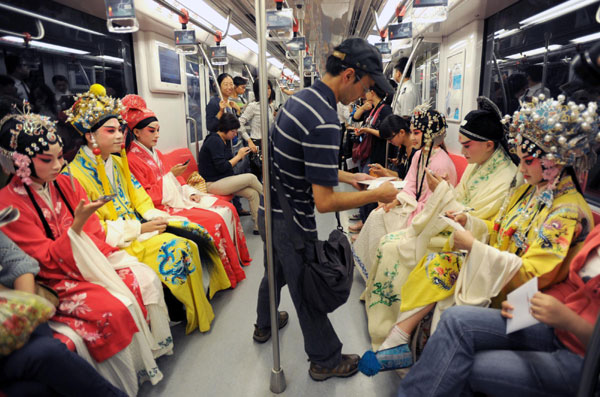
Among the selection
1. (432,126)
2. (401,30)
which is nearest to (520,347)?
(432,126)

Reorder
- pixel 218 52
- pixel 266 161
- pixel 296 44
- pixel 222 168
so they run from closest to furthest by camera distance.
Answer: pixel 266 161 → pixel 296 44 → pixel 222 168 → pixel 218 52

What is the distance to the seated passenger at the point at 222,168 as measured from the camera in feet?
14.1

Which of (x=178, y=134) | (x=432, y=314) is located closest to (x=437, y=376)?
(x=432, y=314)

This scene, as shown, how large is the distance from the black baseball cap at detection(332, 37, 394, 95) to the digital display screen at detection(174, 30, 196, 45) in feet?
9.15

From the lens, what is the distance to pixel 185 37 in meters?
4.05

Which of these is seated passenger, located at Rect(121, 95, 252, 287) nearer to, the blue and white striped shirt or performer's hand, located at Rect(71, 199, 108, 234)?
performer's hand, located at Rect(71, 199, 108, 234)

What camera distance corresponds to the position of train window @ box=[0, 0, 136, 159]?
2539mm

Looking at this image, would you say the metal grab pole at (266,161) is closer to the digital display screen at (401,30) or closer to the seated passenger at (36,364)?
the seated passenger at (36,364)

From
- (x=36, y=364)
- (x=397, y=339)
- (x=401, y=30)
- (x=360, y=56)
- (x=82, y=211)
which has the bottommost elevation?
(x=397, y=339)

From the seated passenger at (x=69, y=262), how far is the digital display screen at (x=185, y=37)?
96.0 inches

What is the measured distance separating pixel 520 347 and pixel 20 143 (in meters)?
2.45

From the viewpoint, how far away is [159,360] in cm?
239

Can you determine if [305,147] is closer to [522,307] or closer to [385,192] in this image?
[385,192]

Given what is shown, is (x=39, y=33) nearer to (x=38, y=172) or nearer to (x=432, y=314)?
(x=38, y=172)
